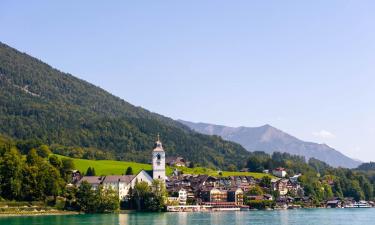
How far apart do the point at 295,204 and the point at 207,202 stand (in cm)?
2614

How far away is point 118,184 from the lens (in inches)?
5094

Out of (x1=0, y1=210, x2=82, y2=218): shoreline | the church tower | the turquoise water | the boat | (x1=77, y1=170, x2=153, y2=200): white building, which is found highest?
the church tower

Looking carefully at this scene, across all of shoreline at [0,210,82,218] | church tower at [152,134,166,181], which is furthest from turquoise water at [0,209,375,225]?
church tower at [152,134,166,181]

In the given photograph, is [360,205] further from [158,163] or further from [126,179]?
[126,179]

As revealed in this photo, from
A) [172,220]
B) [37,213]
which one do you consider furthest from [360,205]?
[37,213]

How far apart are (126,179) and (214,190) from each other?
23309mm

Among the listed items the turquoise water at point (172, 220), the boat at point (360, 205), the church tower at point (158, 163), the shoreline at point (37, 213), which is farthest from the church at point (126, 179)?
the boat at point (360, 205)

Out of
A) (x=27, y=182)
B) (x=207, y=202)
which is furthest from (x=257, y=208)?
(x=27, y=182)

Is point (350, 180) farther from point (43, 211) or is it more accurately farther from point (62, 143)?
point (43, 211)

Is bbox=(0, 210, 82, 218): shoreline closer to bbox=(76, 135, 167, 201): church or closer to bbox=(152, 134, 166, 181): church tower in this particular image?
bbox=(76, 135, 167, 201): church

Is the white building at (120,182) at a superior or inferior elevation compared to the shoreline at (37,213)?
superior

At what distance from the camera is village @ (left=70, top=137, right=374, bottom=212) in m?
132

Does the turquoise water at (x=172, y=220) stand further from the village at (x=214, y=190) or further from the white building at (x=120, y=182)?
the white building at (x=120, y=182)

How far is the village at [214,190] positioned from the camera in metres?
132
